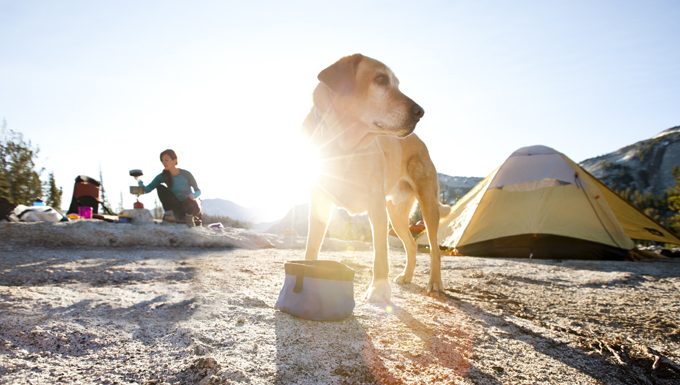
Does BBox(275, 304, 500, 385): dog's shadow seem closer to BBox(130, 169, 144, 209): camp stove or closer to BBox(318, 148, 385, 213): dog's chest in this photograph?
BBox(318, 148, 385, 213): dog's chest

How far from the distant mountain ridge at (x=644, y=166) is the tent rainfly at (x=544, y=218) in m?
87.8

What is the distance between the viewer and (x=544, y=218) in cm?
858

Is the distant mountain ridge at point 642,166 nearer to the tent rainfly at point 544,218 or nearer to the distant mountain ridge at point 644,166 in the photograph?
the distant mountain ridge at point 644,166

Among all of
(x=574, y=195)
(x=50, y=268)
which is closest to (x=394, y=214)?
(x=50, y=268)

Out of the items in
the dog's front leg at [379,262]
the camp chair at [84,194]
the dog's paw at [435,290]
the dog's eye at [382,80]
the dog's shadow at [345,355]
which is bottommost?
the dog's shadow at [345,355]

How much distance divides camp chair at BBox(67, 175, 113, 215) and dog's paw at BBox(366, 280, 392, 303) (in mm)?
10213

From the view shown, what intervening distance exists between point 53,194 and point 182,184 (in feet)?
18.4

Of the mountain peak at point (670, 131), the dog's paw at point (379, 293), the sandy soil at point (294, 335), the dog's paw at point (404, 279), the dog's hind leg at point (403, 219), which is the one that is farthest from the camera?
the mountain peak at point (670, 131)

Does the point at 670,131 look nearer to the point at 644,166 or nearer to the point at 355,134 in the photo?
the point at 644,166

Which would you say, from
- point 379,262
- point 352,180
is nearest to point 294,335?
point 379,262

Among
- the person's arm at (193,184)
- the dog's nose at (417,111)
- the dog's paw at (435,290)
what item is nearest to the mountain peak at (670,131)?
the person's arm at (193,184)

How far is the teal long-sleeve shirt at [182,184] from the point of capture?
8.53 m

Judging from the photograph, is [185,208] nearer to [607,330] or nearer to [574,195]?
[607,330]

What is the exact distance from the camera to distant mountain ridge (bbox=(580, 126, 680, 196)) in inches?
3295
